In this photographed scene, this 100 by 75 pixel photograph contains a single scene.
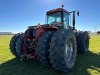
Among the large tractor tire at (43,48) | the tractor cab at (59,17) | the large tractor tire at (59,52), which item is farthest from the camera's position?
the tractor cab at (59,17)

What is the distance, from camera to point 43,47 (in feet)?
20.1

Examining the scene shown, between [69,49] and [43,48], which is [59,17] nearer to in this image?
[69,49]

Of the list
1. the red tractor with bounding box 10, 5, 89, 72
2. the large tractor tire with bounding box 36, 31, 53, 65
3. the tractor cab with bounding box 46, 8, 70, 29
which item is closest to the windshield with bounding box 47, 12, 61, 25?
the tractor cab with bounding box 46, 8, 70, 29

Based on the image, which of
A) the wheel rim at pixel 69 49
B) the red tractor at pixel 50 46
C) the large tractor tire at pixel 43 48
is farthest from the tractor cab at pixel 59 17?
the large tractor tire at pixel 43 48

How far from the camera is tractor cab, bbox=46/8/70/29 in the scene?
8.54 meters

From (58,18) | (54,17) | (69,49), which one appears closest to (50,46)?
(69,49)

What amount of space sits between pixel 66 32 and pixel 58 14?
8.48ft

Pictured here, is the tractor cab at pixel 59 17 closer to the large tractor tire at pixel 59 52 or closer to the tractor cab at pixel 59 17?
the tractor cab at pixel 59 17

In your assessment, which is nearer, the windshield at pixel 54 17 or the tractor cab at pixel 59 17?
the tractor cab at pixel 59 17

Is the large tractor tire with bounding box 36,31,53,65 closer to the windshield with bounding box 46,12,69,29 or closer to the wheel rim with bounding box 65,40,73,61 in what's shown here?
the wheel rim with bounding box 65,40,73,61

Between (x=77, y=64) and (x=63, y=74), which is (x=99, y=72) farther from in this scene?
(x=63, y=74)

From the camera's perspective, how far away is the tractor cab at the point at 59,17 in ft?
28.0

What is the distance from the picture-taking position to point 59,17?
873 centimetres

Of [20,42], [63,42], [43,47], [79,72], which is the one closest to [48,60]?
[43,47]
